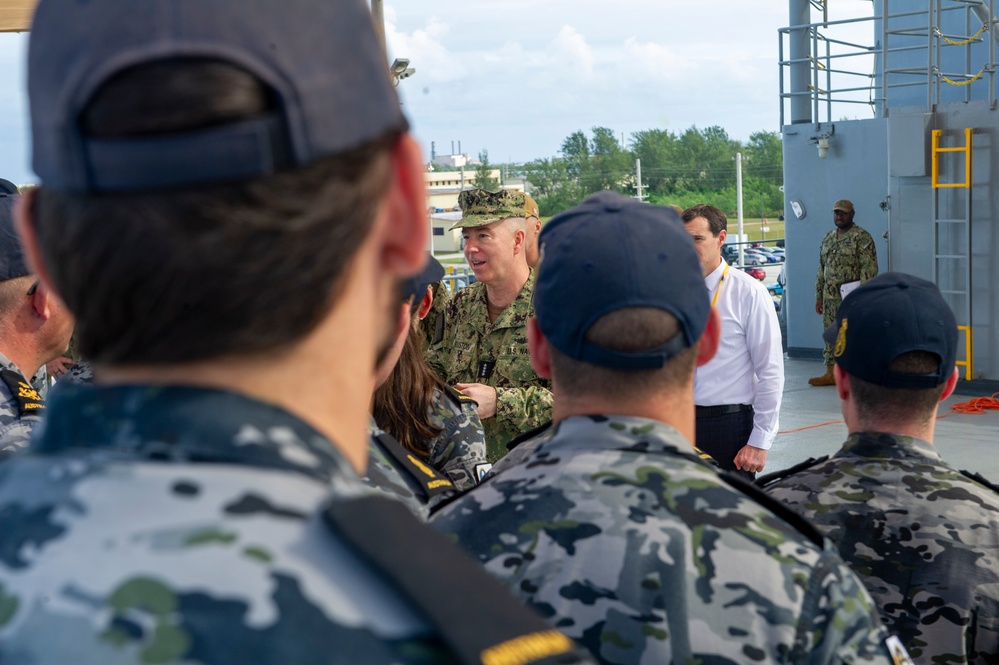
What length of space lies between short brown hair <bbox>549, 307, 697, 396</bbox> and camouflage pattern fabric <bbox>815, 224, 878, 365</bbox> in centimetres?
1014

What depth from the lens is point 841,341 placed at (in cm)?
266

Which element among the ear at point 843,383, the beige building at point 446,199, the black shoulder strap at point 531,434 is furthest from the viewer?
the beige building at point 446,199

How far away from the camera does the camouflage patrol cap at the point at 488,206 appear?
14.9 ft

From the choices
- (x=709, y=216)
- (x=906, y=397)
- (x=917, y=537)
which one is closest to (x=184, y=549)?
(x=917, y=537)

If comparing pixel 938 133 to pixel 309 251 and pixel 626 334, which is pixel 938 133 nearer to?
pixel 626 334

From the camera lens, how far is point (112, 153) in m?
0.76

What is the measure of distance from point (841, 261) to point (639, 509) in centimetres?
1082

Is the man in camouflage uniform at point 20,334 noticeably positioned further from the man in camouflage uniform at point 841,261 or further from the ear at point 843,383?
the man in camouflage uniform at point 841,261

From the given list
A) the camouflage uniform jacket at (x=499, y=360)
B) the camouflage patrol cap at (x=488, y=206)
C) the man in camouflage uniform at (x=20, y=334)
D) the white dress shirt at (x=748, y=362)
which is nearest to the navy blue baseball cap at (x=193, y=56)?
the man in camouflage uniform at (x=20, y=334)

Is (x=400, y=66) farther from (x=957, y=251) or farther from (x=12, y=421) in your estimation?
(x=957, y=251)

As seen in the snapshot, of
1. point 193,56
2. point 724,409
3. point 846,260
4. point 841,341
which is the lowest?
point 724,409

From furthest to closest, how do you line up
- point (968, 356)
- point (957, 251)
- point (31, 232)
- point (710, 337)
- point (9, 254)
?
point (957, 251) → point (968, 356) → point (9, 254) → point (710, 337) → point (31, 232)

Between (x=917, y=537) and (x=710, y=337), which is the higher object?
(x=710, y=337)

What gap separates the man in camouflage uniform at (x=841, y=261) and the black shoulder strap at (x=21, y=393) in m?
9.76
